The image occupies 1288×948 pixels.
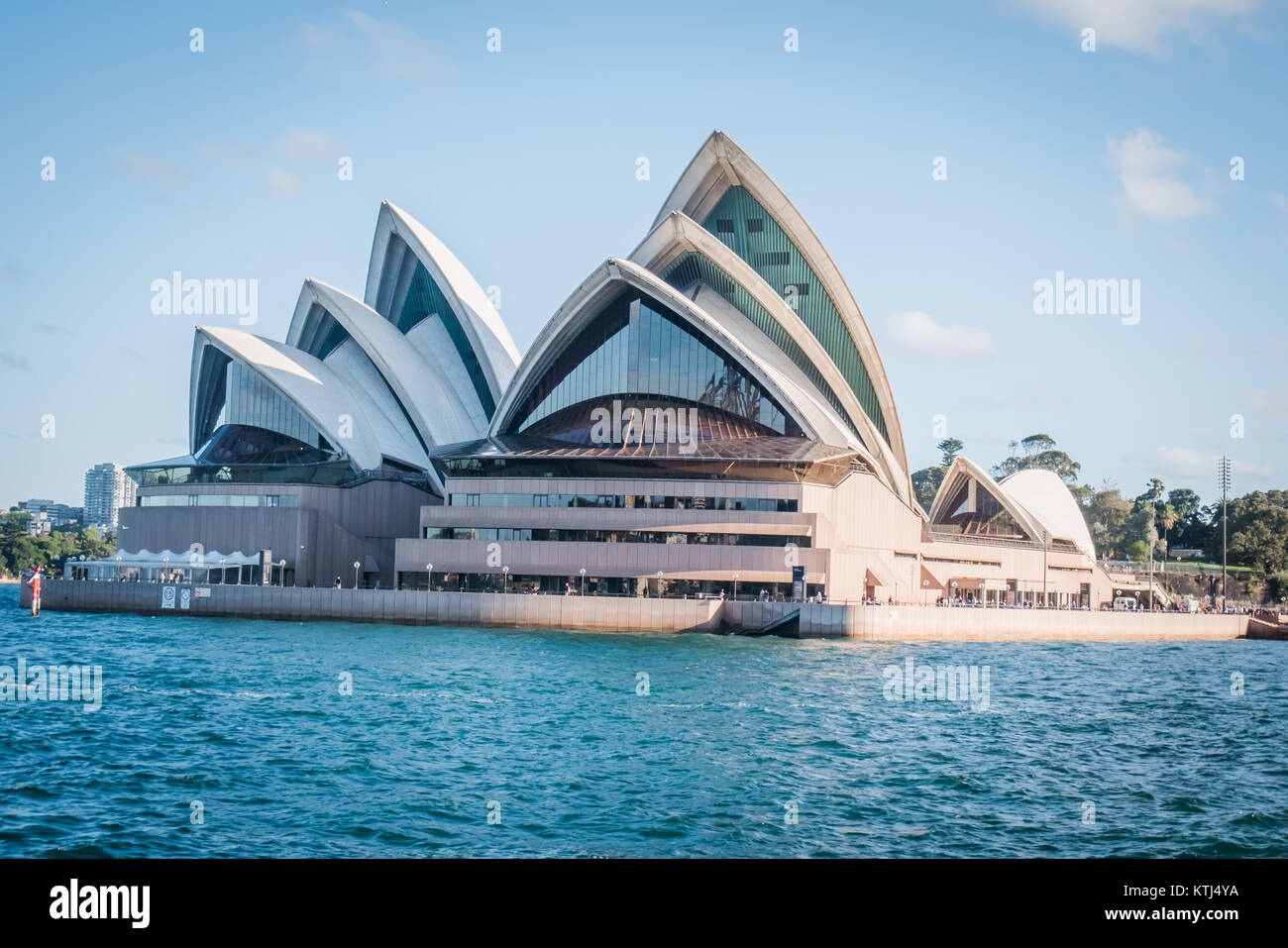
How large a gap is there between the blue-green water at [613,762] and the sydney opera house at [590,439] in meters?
20.4

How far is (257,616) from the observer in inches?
2338

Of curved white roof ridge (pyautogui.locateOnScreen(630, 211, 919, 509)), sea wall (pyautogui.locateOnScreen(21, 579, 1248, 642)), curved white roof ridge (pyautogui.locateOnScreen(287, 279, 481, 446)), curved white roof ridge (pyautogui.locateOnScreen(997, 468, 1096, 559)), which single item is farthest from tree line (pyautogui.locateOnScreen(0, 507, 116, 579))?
curved white roof ridge (pyautogui.locateOnScreen(997, 468, 1096, 559))

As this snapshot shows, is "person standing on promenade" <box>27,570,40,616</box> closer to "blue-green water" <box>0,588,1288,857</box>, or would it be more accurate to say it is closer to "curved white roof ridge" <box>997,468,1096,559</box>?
"blue-green water" <box>0,588,1288,857</box>

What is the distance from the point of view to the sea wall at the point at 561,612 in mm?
54281

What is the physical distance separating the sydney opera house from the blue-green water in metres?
20.4

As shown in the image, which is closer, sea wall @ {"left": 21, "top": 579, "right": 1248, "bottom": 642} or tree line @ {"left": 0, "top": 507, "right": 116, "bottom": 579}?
sea wall @ {"left": 21, "top": 579, "right": 1248, "bottom": 642}

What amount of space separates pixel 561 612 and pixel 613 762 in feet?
115

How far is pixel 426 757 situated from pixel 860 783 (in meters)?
7.67

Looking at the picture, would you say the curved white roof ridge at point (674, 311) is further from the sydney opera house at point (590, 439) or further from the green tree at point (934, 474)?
the green tree at point (934, 474)

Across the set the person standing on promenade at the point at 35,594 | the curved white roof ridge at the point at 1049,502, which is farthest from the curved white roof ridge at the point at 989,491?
the person standing on promenade at the point at 35,594

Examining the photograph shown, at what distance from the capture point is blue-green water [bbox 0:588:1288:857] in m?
15.0
